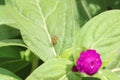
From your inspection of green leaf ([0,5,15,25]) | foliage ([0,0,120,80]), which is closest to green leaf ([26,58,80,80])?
foliage ([0,0,120,80])

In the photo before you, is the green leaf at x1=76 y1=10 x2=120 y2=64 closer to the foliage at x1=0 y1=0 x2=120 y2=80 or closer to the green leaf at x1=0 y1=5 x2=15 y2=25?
the foliage at x1=0 y1=0 x2=120 y2=80

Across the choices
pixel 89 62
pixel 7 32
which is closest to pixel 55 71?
pixel 89 62

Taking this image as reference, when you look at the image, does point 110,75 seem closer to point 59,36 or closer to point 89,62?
point 89,62

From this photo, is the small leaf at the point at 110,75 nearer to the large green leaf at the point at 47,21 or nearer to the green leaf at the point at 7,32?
the large green leaf at the point at 47,21

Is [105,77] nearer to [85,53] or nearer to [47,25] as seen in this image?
[85,53]

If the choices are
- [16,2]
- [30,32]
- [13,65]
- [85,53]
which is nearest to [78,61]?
[85,53]
